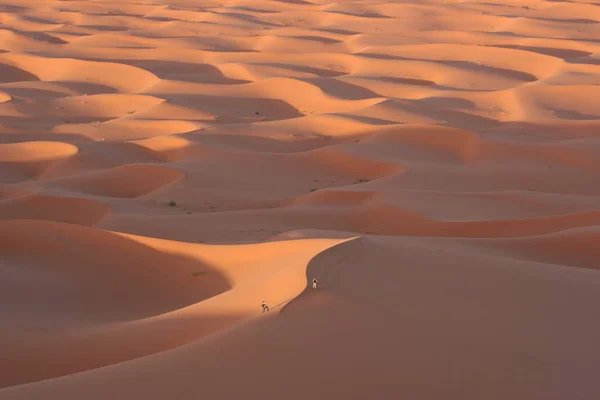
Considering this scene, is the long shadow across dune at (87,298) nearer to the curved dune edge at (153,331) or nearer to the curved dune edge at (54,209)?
the curved dune edge at (153,331)

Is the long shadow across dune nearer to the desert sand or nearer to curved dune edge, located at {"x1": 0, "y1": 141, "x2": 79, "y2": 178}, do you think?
the desert sand

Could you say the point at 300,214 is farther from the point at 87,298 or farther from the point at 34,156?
the point at 34,156

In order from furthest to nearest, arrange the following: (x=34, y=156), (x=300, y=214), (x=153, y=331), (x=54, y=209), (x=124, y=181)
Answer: (x=34, y=156), (x=124, y=181), (x=54, y=209), (x=300, y=214), (x=153, y=331)

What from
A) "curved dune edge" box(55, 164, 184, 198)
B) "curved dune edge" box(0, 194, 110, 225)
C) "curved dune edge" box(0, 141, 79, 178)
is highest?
"curved dune edge" box(0, 194, 110, 225)

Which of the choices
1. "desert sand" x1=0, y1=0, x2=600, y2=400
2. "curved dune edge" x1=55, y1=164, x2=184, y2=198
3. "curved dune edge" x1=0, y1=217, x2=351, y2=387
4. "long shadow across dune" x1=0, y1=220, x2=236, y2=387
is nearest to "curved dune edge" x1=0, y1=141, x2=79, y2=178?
"desert sand" x1=0, y1=0, x2=600, y2=400

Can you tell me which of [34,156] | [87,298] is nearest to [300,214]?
[87,298]

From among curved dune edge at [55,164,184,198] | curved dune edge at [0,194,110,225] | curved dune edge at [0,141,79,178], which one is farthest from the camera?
curved dune edge at [0,141,79,178]

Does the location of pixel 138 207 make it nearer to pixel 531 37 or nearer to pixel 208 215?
pixel 208 215

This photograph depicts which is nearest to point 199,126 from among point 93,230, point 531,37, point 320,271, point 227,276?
point 93,230

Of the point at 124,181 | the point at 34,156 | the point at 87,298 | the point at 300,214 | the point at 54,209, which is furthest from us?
the point at 34,156
